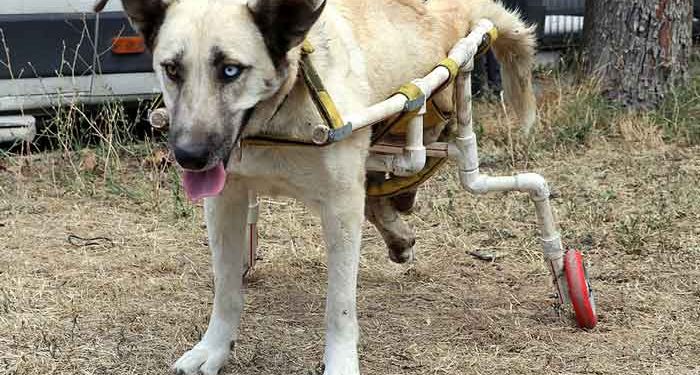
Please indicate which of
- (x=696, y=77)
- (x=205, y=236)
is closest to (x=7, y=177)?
(x=205, y=236)

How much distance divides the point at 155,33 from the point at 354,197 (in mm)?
748

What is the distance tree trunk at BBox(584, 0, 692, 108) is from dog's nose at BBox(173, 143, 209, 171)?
174 inches

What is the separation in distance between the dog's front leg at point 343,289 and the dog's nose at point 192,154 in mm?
565

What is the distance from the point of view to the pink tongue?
275cm

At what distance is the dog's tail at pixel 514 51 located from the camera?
4.02 meters

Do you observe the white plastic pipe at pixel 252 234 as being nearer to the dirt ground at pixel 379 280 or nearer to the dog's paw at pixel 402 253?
the dirt ground at pixel 379 280

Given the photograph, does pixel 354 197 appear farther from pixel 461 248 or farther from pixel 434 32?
pixel 461 248

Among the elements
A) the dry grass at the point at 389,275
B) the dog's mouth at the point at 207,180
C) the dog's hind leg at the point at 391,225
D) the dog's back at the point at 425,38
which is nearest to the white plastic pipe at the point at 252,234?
the dry grass at the point at 389,275

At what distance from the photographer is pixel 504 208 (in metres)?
5.17

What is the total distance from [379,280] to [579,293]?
0.96 metres

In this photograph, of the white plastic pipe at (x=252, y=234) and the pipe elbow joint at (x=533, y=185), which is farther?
the white plastic pipe at (x=252, y=234)

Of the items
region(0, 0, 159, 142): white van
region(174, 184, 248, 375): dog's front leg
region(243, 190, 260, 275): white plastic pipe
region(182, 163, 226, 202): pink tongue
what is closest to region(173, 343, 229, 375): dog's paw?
region(174, 184, 248, 375): dog's front leg

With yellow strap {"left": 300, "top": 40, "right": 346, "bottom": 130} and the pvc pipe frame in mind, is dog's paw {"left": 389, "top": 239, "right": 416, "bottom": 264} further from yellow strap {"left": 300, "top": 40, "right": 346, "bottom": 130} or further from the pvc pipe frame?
yellow strap {"left": 300, "top": 40, "right": 346, "bottom": 130}

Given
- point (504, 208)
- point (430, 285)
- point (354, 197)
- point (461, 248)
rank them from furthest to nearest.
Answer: point (504, 208), point (461, 248), point (430, 285), point (354, 197)
